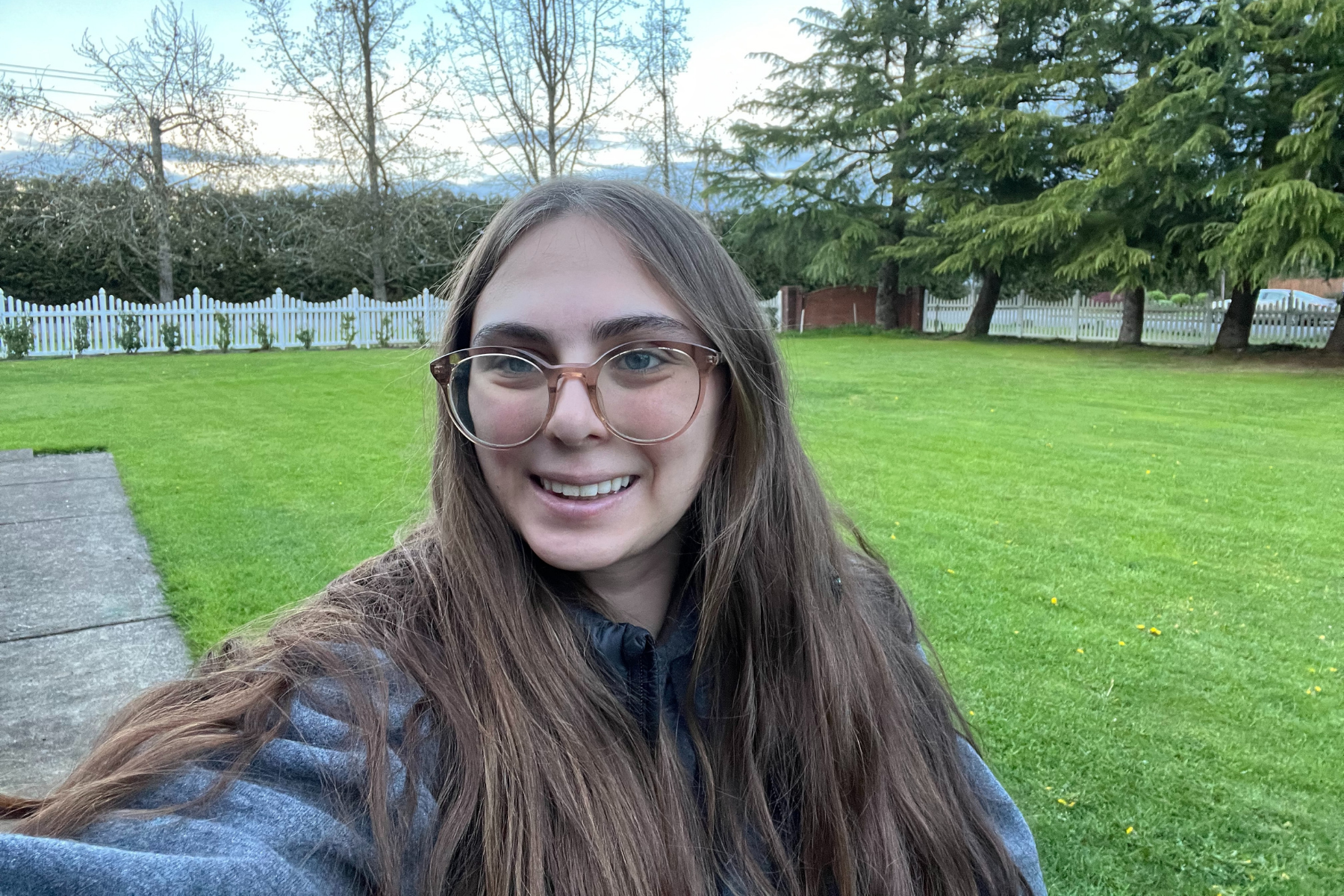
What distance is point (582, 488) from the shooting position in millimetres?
1259

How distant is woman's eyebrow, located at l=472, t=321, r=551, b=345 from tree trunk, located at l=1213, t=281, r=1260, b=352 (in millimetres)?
20446

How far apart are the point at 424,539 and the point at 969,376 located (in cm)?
1401

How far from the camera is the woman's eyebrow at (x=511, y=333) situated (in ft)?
4.03

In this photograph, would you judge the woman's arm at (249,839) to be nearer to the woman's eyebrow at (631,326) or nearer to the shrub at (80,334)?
the woman's eyebrow at (631,326)

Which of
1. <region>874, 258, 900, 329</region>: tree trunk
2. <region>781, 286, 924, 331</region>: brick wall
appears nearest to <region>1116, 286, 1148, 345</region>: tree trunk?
<region>874, 258, 900, 329</region>: tree trunk

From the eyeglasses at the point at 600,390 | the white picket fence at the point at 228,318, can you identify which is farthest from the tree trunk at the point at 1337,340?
the eyeglasses at the point at 600,390

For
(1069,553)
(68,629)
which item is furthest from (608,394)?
(1069,553)

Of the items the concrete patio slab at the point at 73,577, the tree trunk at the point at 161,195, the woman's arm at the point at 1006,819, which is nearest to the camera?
the woman's arm at the point at 1006,819

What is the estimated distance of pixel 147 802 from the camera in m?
0.87

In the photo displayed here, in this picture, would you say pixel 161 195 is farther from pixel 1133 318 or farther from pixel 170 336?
pixel 1133 318

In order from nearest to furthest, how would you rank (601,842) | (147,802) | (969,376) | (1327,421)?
(147,802), (601,842), (1327,421), (969,376)

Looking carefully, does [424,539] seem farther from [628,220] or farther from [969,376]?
[969,376]

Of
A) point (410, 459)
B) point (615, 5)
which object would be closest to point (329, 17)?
point (615, 5)

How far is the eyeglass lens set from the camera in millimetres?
1241
